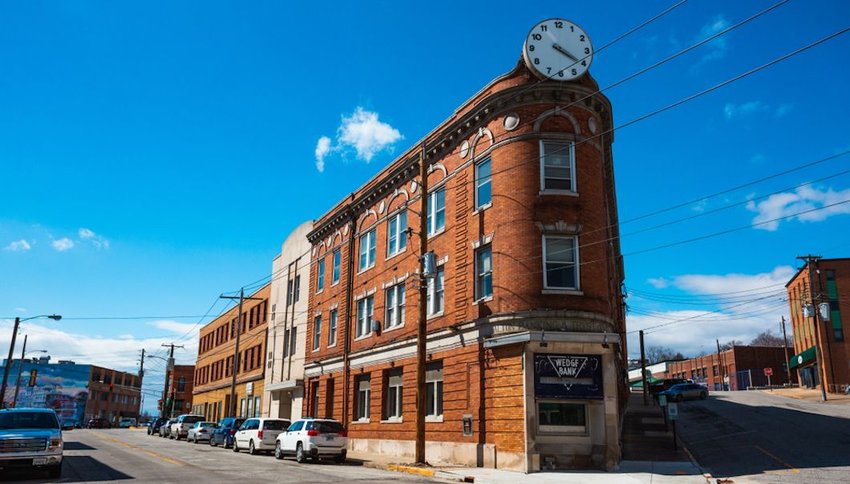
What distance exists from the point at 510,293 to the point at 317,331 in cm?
1946

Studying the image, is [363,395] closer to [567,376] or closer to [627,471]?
[567,376]

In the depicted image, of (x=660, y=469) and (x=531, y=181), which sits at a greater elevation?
(x=531, y=181)

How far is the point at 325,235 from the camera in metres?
39.5

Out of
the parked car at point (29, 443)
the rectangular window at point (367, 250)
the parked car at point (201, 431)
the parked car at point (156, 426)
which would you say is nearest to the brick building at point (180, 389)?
A: the parked car at point (156, 426)

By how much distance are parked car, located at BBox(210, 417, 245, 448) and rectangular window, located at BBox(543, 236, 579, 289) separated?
22.1 meters

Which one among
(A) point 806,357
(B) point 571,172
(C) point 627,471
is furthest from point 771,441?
(A) point 806,357

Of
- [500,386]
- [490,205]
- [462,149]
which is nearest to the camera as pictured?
[500,386]

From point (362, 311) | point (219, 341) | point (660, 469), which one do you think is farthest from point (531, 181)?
point (219, 341)

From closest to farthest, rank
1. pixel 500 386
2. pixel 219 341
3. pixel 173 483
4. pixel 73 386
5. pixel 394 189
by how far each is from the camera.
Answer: pixel 173 483 → pixel 500 386 → pixel 394 189 → pixel 219 341 → pixel 73 386

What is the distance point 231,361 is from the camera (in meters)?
60.1

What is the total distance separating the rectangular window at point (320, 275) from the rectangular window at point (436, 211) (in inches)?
512

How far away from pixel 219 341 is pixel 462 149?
47575mm

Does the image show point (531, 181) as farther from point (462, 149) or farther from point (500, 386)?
point (500, 386)

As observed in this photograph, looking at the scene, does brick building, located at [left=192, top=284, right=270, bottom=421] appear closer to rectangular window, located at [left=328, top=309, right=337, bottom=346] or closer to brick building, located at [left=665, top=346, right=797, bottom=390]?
rectangular window, located at [left=328, top=309, right=337, bottom=346]
